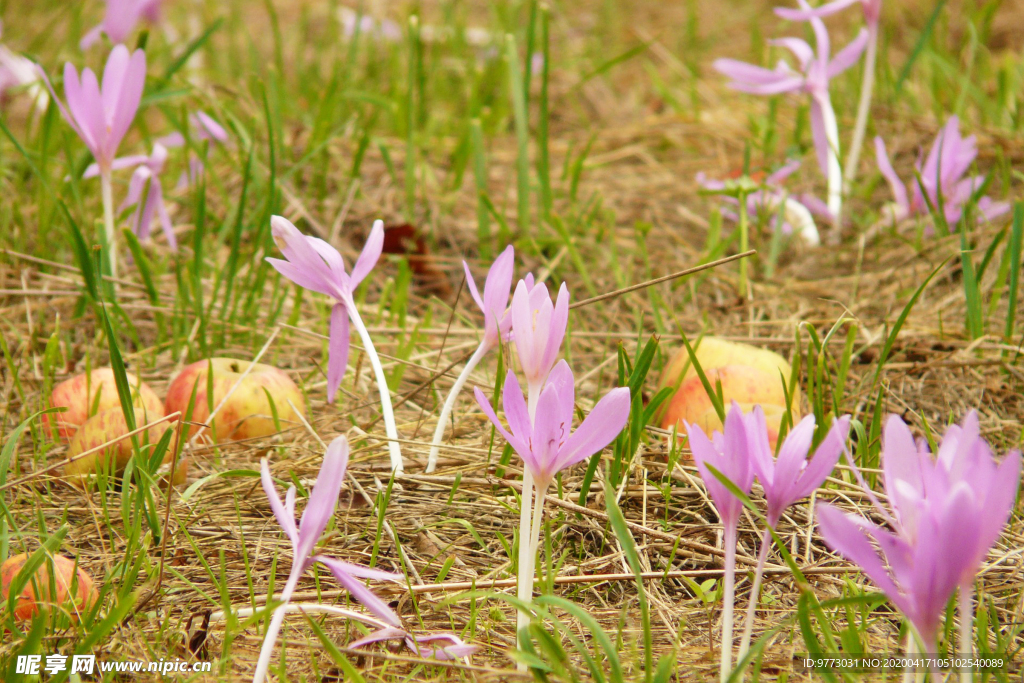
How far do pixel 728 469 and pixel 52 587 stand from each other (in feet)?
2.85

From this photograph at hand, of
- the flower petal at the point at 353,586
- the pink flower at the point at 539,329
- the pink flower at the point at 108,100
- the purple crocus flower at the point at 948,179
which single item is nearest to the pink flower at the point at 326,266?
the pink flower at the point at 539,329

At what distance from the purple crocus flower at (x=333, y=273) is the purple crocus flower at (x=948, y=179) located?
5.65ft

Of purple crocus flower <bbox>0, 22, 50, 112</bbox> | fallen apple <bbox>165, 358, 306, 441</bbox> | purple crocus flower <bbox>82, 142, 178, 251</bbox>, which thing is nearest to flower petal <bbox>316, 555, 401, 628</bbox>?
fallen apple <bbox>165, 358, 306, 441</bbox>

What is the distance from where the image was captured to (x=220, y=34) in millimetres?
5488

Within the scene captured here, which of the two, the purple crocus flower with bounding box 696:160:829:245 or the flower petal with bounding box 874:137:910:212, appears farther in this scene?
the purple crocus flower with bounding box 696:160:829:245

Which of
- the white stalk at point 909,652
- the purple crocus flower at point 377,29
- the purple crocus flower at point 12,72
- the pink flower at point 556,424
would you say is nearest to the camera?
the white stalk at point 909,652

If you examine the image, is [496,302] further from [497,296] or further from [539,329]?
[539,329]

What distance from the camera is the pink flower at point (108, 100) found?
5.92ft

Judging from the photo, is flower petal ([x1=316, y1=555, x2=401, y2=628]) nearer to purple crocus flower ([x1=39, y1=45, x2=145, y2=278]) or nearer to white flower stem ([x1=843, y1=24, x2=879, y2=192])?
purple crocus flower ([x1=39, y1=45, x2=145, y2=278])

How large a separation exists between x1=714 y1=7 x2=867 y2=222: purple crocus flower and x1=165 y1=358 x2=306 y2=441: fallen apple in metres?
1.68

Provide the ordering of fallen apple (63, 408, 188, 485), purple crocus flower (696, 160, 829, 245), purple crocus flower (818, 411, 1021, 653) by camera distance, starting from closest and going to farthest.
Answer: purple crocus flower (818, 411, 1021, 653) < fallen apple (63, 408, 188, 485) < purple crocus flower (696, 160, 829, 245)

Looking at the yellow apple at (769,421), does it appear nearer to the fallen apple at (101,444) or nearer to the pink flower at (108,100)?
the fallen apple at (101,444)

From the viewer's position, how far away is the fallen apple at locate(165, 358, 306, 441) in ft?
5.42

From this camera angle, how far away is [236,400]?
1654 mm
